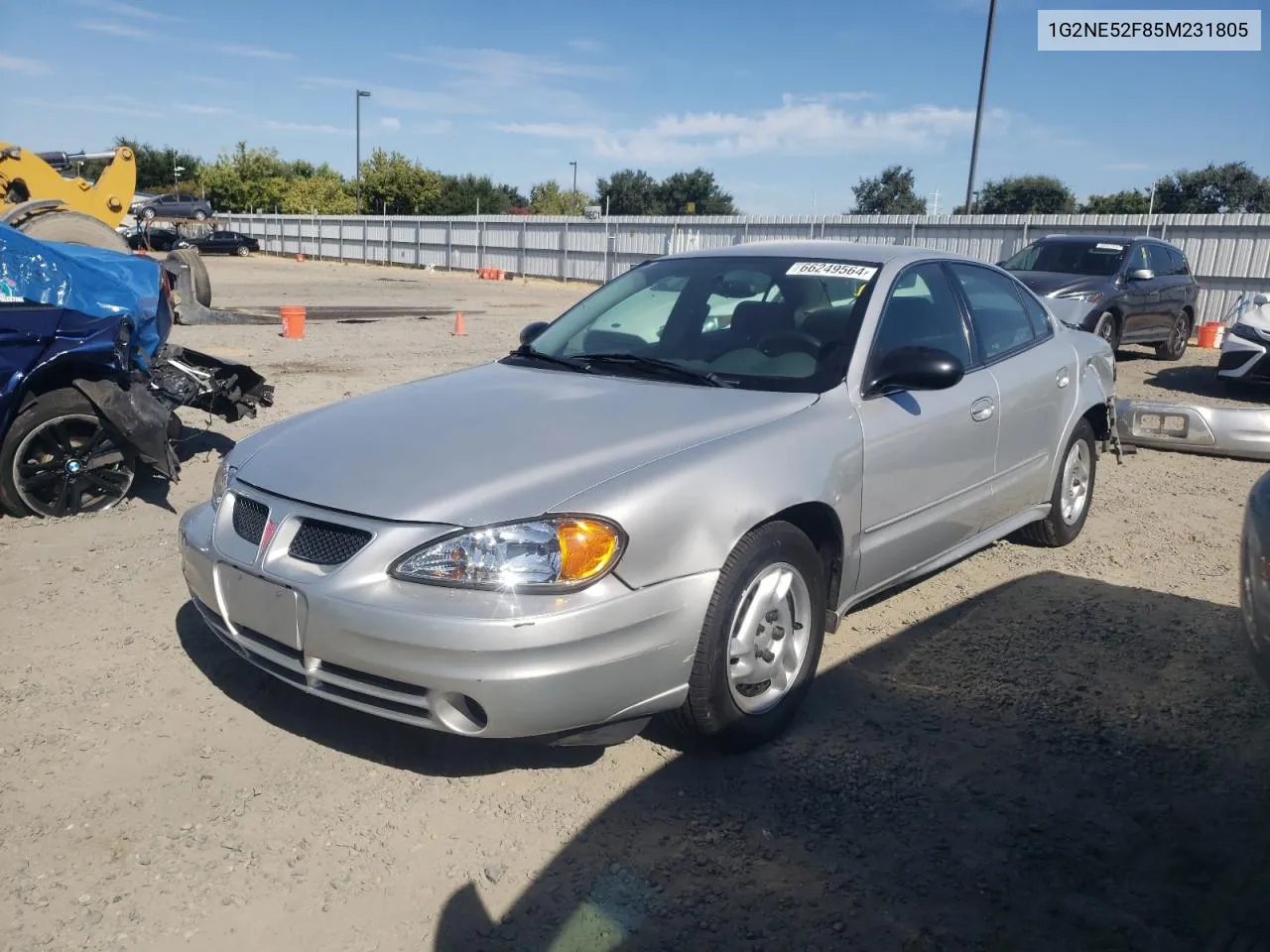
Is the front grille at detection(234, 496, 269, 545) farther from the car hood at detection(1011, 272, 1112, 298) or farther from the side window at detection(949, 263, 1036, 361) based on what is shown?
the car hood at detection(1011, 272, 1112, 298)

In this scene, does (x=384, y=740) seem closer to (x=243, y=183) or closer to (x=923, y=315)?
(x=923, y=315)

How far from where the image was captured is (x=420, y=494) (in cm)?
297

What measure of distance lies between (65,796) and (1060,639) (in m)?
Answer: 3.76

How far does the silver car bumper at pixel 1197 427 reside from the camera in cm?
787

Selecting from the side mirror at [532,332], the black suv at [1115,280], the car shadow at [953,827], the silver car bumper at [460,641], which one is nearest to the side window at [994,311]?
the car shadow at [953,827]

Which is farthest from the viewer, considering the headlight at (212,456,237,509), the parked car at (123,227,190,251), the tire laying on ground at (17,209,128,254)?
the parked car at (123,227,190,251)

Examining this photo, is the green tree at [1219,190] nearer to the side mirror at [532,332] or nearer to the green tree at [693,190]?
the green tree at [693,190]

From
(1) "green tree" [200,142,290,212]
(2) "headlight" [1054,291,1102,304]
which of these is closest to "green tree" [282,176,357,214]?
(1) "green tree" [200,142,290,212]

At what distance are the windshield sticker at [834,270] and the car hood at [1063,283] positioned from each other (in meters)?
8.99

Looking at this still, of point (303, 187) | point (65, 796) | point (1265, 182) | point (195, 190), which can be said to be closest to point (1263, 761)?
point (65, 796)

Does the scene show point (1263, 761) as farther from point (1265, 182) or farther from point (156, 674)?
point (1265, 182)

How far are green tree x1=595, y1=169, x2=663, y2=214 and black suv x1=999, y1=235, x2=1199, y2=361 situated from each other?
64.9 meters

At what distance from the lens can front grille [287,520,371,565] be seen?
2.96m

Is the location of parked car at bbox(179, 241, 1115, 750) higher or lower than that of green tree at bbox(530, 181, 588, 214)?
lower
